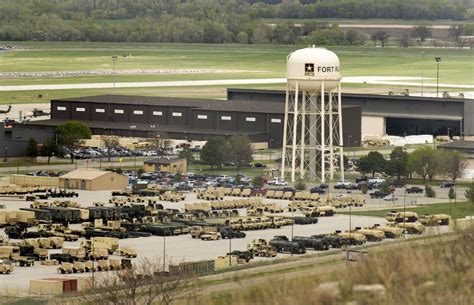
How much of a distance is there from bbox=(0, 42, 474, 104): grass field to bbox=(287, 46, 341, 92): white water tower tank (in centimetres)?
2960

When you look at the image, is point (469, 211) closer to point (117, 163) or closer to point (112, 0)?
point (117, 163)

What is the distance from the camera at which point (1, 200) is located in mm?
40656

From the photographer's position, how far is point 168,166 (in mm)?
47906

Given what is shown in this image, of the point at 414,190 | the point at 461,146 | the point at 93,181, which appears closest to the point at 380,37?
the point at 461,146

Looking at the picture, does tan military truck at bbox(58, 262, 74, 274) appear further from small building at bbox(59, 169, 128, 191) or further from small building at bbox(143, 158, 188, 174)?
small building at bbox(143, 158, 188, 174)

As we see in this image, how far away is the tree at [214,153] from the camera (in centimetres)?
4894

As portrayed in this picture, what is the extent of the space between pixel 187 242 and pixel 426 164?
15.1 meters

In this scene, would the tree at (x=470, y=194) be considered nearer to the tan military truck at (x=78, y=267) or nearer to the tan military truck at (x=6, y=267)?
the tan military truck at (x=78, y=267)

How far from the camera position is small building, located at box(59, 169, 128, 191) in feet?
142

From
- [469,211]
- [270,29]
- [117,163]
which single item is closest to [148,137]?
[117,163]

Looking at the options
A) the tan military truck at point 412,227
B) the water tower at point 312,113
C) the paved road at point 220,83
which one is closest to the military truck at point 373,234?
the tan military truck at point 412,227

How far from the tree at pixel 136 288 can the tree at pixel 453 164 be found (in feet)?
68.2

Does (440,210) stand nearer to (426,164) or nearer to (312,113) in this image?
(426,164)

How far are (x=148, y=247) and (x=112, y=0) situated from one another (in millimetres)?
97441
